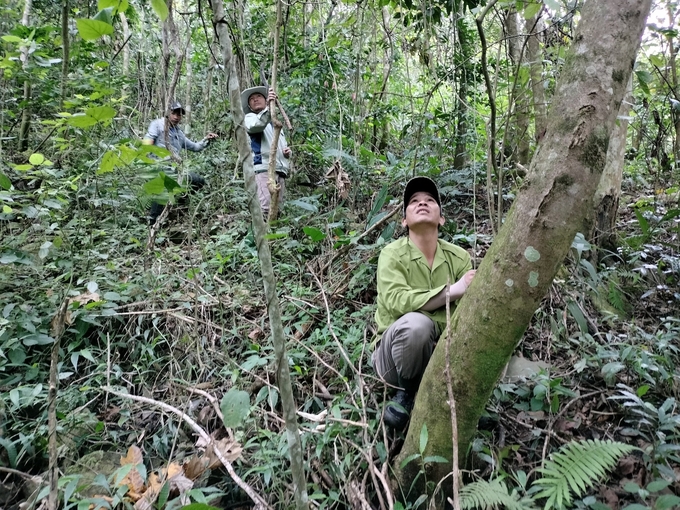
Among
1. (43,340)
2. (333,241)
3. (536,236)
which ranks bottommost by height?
(43,340)

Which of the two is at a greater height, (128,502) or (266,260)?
(266,260)

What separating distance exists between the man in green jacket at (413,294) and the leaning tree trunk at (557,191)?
54cm

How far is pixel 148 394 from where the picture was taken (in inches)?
114

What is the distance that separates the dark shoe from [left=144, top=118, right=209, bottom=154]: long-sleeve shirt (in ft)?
12.6

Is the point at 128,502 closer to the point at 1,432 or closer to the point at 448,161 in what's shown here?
the point at 1,432

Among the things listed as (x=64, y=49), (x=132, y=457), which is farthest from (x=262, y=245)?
(x=64, y=49)

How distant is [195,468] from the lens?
85.8 inches

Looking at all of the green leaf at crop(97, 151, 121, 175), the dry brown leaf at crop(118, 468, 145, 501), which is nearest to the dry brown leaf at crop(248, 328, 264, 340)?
the dry brown leaf at crop(118, 468, 145, 501)

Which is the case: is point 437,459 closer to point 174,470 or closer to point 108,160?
point 174,470

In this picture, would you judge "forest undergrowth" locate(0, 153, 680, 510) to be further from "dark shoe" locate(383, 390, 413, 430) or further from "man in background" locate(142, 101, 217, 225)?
"man in background" locate(142, 101, 217, 225)

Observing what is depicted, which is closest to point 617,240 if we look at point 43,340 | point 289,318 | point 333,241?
point 333,241

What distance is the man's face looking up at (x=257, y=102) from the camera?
16.2 feet

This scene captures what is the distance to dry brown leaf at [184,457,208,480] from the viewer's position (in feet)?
7.13

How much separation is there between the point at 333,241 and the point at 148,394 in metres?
2.01
